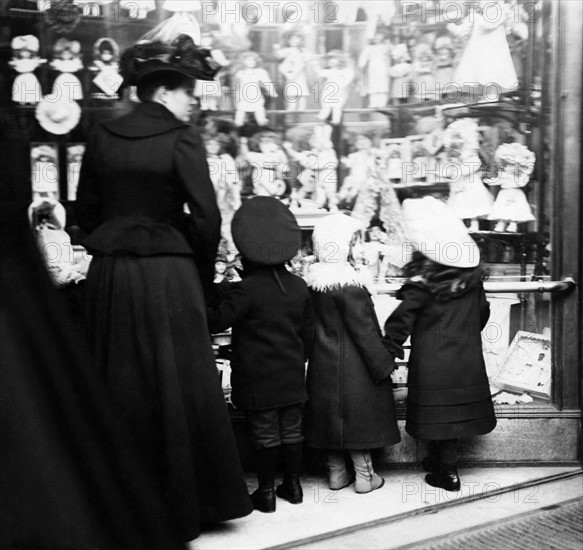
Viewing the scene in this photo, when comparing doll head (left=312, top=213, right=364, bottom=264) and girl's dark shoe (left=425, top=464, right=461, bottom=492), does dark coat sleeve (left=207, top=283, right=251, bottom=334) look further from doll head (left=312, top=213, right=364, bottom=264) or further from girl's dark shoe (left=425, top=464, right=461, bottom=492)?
girl's dark shoe (left=425, top=464, right=461, bottom=492)

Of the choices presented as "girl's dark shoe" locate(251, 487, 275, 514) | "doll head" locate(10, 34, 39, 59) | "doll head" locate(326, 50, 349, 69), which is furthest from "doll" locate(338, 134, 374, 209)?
"doll head" locate(10, 34, 39, 59)

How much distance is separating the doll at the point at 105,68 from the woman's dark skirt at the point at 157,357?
1.39 metres

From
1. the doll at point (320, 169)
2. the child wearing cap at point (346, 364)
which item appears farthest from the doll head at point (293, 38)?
the child wearing cap at point (346, 364)

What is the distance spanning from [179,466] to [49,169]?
1963 millimetres

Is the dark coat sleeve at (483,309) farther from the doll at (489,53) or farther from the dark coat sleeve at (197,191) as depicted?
the dark coat sleeve at (197,191)

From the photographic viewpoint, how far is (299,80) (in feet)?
15.8

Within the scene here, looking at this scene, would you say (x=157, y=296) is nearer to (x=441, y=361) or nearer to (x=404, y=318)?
(x=404, y=318)

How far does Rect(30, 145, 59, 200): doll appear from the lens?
459cm

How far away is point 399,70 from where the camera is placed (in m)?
4.83

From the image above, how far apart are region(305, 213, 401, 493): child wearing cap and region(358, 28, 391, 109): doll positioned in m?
0.96

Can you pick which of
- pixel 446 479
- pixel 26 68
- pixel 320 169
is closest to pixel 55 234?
pixel 26 68

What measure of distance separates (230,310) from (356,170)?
1330mm

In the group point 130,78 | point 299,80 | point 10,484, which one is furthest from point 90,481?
point 299,80

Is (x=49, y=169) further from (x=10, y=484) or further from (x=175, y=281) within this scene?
(x=10, y=484)
